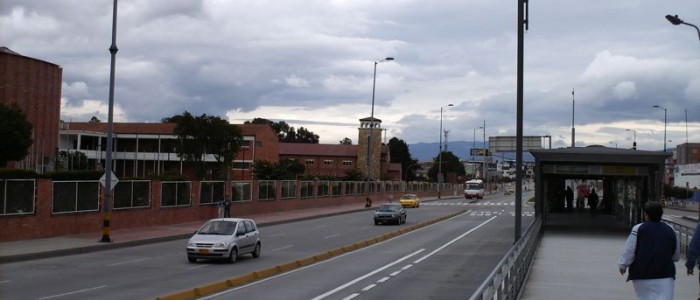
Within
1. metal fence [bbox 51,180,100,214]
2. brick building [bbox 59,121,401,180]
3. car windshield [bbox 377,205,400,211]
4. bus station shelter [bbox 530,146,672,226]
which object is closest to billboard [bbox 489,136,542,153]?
car windshield [bbox 377,205,400,211]

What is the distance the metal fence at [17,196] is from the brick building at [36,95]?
55674mm

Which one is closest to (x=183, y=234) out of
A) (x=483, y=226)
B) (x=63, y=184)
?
(x=63, y=184)

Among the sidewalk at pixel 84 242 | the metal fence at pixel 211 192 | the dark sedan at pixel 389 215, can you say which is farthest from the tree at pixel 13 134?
the dark sedan at pixel 389 215

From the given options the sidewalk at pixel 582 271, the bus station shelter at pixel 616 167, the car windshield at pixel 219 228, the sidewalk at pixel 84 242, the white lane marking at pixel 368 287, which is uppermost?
the bus station shelter at pixel 616 167

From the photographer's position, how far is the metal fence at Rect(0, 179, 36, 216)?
84.1 feet

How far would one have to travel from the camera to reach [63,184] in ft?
94.9

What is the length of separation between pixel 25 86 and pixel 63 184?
6123 centimetres

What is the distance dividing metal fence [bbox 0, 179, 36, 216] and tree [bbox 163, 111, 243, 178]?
58575 millimetres

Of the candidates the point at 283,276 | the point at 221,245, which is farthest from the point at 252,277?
the point at 221,245

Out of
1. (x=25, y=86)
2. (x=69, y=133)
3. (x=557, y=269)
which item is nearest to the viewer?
(x=557, y=269)

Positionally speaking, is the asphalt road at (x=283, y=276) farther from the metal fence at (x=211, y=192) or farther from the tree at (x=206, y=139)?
the tree at (x=206, y=139)

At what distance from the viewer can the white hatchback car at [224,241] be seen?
2178 cm

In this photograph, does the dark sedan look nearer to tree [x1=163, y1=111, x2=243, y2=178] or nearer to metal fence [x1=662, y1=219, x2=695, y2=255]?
metal fence [x1=662, y1=219, x2=695, y2=255]

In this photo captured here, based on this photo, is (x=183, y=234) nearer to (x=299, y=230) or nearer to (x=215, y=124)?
(x=299, y=230)
